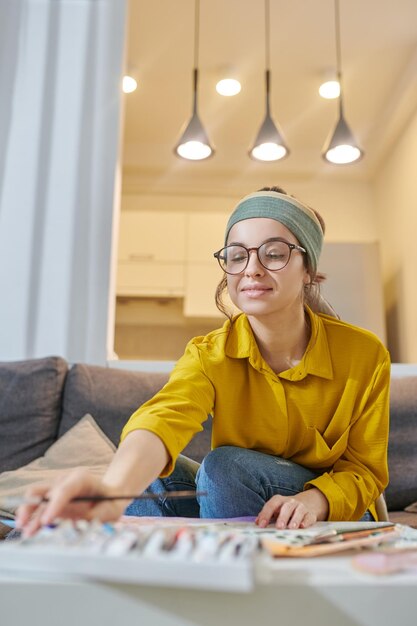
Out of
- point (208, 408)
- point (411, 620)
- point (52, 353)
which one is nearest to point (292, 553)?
point (411, 620)

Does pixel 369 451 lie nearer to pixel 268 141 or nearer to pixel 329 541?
pixel 329 541

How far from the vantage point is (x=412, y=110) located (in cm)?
394

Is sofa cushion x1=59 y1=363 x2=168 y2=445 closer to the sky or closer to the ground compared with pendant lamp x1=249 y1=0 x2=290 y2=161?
closer to the ground

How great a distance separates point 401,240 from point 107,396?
308 cm

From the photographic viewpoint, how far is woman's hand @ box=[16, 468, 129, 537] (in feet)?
1.71

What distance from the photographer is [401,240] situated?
4.23 meters

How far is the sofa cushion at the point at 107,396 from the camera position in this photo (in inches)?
68.6

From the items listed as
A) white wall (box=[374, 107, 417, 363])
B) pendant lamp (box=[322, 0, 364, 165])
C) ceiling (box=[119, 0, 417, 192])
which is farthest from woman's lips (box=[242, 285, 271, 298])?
white wall (box=[374, 107, 417, 363])

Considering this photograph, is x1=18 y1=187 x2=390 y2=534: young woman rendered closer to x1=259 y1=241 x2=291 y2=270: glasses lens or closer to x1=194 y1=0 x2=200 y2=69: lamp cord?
x1=259 y1=241 x2=291 y2=270: glasses lens

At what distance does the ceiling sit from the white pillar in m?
0.85

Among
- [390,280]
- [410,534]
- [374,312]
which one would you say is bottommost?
[410,534]

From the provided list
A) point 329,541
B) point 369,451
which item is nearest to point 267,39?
point 369,451

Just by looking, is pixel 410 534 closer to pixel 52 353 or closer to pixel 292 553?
pixel 292 553

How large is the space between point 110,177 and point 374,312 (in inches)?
93.0
